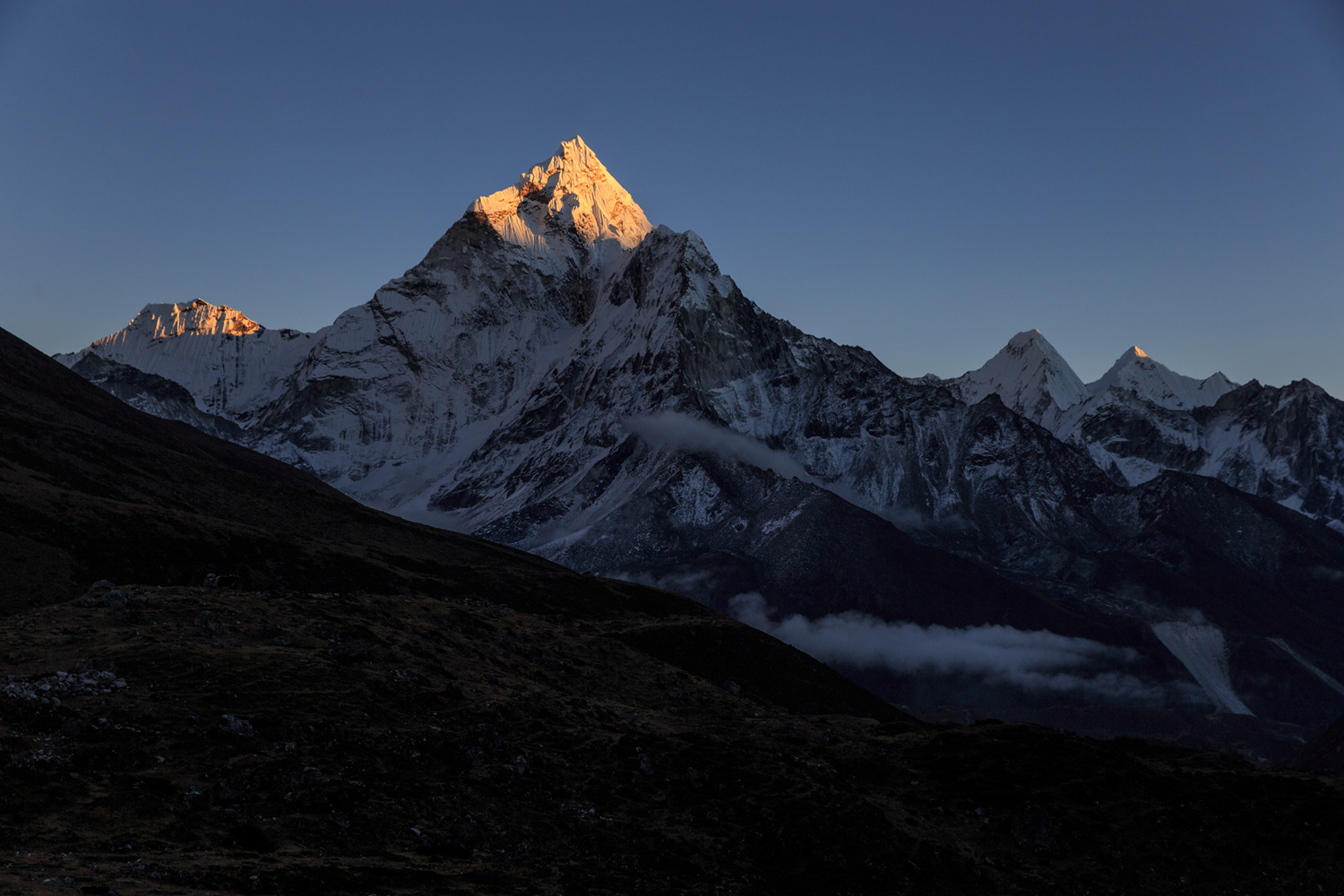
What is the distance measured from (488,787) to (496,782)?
0.68m

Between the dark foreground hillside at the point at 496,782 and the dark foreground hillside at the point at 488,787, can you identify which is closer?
the dark foreground hillside at the point at 488,787

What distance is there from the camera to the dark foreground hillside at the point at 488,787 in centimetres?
4584

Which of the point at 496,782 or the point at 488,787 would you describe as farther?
the point at 496,782

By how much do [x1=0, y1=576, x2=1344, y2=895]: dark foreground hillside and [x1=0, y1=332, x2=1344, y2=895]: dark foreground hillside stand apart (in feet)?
0.60

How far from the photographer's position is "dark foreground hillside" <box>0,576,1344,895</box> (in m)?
45.8

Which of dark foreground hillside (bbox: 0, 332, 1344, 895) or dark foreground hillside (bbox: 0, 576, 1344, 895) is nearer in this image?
dark foreground hillside (bbox: 0, 576, 1344, 895)

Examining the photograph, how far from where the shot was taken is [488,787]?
58344mm

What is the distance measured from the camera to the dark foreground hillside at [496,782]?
4603cm

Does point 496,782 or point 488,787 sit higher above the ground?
point 496,782

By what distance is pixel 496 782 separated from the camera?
58938 mm

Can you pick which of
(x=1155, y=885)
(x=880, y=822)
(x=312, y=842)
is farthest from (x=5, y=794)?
(x=1155, y=885)

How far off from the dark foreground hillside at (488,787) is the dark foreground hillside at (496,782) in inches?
7.2

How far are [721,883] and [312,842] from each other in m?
19.6

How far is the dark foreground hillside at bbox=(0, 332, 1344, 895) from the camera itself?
151ft
